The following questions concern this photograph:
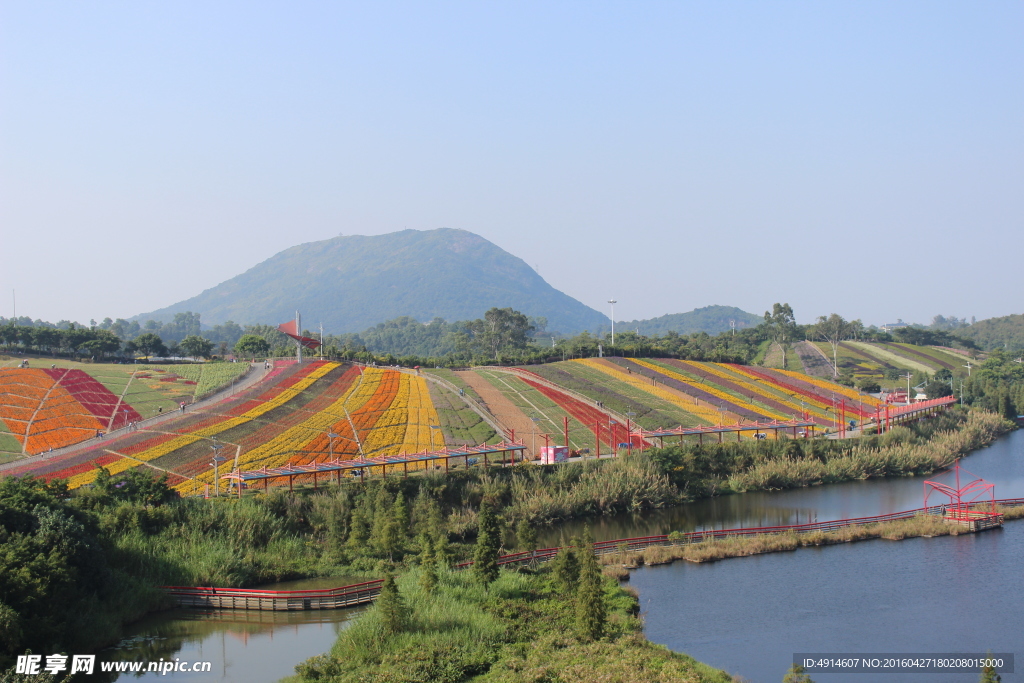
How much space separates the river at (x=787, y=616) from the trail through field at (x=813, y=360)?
67646mm

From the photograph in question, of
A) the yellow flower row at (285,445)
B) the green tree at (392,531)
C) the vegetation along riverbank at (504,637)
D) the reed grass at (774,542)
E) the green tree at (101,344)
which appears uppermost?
the green tree at (101,344)

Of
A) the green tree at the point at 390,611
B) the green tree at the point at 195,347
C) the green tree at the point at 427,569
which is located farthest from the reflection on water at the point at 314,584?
the green tree at the point at 195,347

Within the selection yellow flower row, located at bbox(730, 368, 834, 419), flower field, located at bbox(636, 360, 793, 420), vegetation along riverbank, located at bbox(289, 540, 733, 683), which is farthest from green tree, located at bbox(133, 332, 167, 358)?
vegetation along riverbank, located at bbox(289, 540, 733, 683)

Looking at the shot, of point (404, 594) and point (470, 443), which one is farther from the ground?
point (470, 443)

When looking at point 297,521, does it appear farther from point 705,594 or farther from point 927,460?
point 927,460

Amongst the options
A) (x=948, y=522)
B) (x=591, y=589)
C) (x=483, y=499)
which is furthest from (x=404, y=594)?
(x=948, y=522)

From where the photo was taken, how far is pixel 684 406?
70.5 m

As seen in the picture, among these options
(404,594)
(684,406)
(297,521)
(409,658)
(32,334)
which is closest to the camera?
Result: (409,658)

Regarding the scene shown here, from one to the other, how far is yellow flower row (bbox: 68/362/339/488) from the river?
1434 cm

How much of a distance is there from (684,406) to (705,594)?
38368 mm

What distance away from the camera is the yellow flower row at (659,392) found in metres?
67.3

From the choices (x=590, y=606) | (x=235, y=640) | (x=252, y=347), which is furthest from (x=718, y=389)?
(x=235, y=640)

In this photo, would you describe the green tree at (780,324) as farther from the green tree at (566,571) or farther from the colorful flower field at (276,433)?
the green tree at (566,571)

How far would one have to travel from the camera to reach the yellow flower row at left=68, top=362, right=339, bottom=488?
43.3 meters
